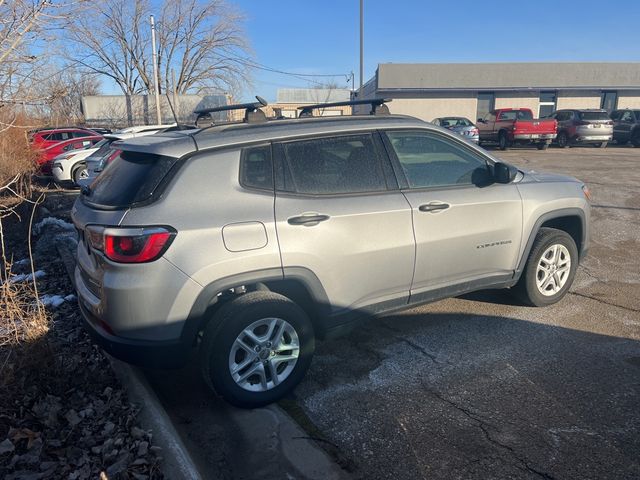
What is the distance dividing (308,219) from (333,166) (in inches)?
20.0

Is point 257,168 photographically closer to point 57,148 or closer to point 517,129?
point 57,148

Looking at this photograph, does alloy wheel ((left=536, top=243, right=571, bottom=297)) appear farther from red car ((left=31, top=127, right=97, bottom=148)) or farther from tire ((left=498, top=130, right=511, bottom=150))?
tire ((left=498, top=130, right=511, bottom=150))

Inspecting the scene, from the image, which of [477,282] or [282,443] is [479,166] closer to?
[477,282]

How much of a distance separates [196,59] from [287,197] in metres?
45.9

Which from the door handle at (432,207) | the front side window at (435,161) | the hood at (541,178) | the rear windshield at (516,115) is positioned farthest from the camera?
the rear windshield at (516,115)

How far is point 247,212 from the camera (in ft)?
10.2

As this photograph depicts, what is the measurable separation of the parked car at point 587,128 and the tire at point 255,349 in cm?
2321

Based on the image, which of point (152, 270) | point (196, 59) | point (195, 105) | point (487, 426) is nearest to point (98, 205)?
point (152, 270)

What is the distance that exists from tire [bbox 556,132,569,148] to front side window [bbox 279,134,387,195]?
2291 centimetres

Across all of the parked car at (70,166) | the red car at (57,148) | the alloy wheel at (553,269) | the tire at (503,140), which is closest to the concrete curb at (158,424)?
the alloy wheel at (553,269)

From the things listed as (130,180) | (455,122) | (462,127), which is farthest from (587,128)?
(130,180)

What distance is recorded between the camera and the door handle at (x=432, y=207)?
3771mm

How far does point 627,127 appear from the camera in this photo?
2372cm

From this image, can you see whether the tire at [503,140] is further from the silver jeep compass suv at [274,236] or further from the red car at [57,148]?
the silver jeep compass suv at [274,236]
